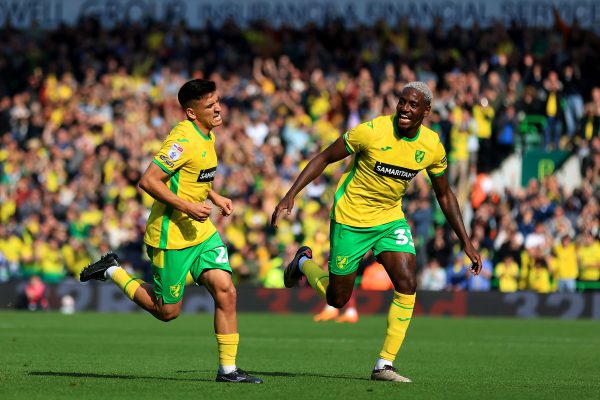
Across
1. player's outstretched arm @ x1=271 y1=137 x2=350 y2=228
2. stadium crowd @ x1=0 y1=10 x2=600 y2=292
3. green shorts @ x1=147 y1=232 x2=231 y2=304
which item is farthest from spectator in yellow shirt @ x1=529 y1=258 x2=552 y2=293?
green shorts @ x1=147 y1=232 x2=231 y2=304

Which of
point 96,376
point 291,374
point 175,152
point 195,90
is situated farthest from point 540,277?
point 175,152

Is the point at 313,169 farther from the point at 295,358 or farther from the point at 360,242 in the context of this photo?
the point at 295,358

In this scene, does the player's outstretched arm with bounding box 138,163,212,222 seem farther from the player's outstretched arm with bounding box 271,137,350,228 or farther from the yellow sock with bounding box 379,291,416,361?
the yellow sock with bounding box 379,291,416,361

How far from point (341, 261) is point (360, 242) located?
0.25 m

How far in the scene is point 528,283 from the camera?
2673 cm

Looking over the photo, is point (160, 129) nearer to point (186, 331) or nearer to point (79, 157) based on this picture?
point (79, 157)

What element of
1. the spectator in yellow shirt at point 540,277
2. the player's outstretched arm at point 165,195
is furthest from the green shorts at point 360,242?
the spectator in yellow shirt at point 540,277

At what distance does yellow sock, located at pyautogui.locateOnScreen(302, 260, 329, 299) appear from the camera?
12.2m

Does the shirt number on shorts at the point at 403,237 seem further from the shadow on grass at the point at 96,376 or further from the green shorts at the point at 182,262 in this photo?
the shadow on grass at the point at 96,376

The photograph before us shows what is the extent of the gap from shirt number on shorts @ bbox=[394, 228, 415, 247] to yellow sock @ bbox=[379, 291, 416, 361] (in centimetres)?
46

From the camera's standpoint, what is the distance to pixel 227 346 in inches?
429

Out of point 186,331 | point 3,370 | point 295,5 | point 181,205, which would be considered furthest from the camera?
point 295,5

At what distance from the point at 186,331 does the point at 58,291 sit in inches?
315

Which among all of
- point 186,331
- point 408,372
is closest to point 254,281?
point 186,331
